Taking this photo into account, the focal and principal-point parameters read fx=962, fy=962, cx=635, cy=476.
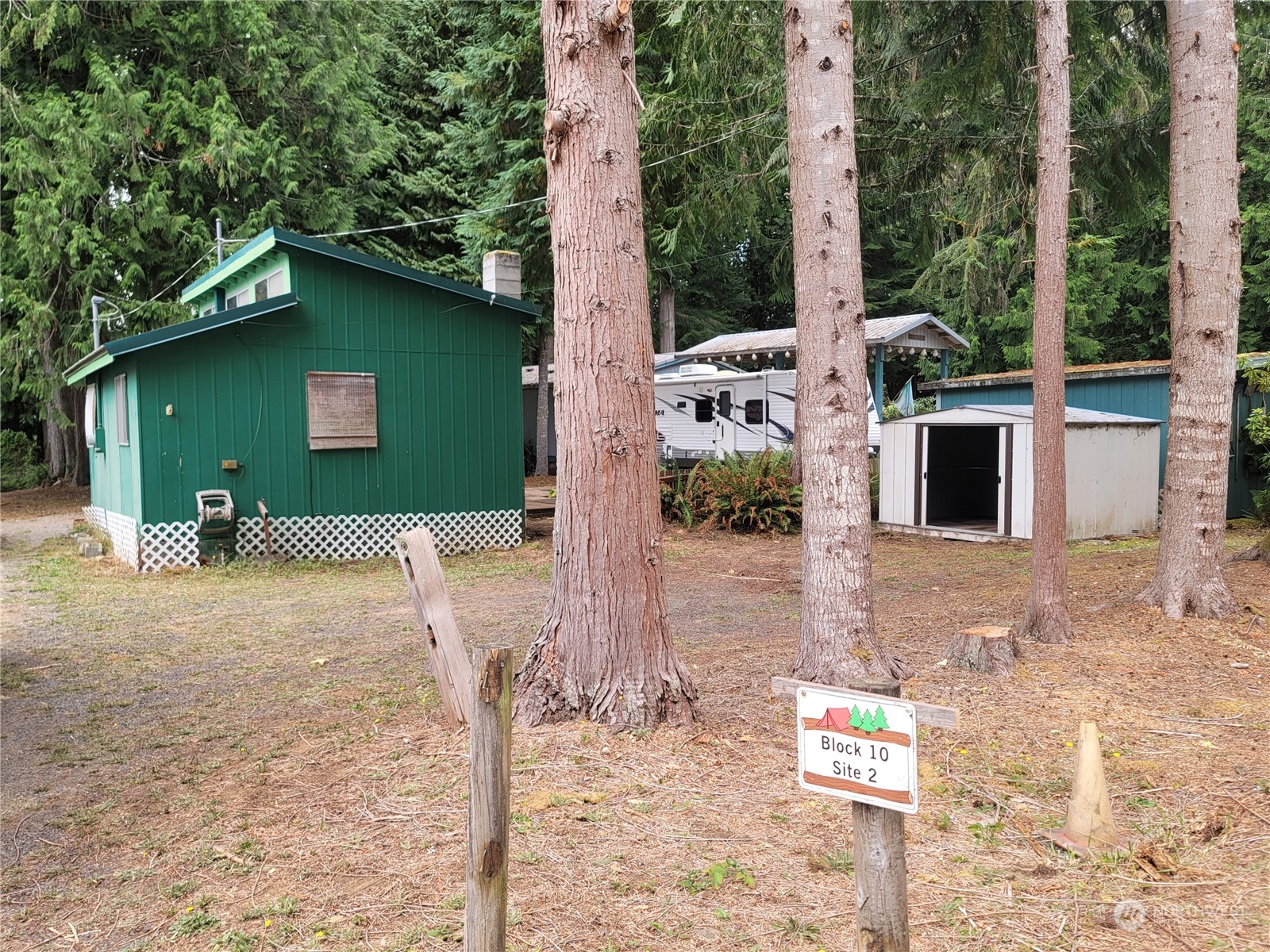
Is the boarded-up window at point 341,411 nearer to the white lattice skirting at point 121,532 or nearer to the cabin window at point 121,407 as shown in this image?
the cabin window at point 121,407

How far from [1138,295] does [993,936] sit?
95.6 feet

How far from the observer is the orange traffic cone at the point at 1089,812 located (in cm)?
355

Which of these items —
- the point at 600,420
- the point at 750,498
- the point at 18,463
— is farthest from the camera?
the point at 18,463

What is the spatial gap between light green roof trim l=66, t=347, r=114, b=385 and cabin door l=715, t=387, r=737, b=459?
12793mm

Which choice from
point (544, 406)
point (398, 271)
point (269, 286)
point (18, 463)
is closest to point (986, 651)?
point (398, 271)

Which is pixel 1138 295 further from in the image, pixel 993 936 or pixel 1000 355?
pixel 993 936

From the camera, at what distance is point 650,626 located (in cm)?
484

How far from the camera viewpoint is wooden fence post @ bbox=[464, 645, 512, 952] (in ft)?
8.50

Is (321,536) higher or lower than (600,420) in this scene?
lower

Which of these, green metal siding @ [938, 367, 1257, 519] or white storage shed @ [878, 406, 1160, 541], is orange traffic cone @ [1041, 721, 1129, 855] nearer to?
white storage shed @ [878, 406, 1160, 541]

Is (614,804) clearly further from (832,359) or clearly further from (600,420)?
(832,359)

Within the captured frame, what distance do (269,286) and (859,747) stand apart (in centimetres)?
1229

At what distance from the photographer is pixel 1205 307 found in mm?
7020

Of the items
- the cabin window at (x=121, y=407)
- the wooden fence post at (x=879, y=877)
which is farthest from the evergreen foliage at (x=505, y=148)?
the wooden fence post at (x=879, y=877)
